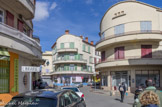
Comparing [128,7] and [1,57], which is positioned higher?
[128,7]

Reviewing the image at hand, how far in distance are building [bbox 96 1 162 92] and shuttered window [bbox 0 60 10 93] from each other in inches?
681

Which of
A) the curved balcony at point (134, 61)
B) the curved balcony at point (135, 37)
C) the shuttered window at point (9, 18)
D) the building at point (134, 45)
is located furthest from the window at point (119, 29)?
the shuttered window at point (9, 18)

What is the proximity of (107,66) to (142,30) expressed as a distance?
7821 millimetres

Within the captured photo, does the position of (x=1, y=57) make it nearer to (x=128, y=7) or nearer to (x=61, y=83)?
(x=128, y=7)

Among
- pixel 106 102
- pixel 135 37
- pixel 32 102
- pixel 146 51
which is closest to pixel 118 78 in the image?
pixel 146 51

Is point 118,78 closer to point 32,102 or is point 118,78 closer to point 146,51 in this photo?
point 146,51

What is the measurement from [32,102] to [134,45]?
23.1 meters

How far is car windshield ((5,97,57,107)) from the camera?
473 centimetres

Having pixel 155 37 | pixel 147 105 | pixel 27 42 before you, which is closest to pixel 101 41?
pixel 155 37

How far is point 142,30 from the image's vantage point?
24.8m

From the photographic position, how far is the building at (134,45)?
80.1 ft

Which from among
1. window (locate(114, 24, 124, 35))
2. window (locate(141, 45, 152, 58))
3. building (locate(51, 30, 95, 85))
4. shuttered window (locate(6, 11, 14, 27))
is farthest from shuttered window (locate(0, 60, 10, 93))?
building (locate(51, 30, 95, 85))

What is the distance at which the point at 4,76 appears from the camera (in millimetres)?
12094

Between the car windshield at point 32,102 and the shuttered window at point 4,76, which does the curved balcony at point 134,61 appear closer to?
the shuttered window at point 4,76
